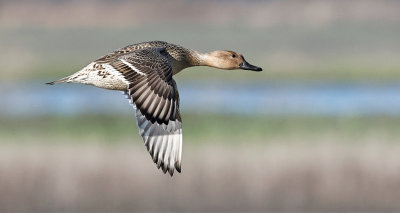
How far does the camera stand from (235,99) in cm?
1767

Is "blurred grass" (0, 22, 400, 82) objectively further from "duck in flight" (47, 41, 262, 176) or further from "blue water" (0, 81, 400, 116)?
"duck in flight" (47, 41, 262, 176)

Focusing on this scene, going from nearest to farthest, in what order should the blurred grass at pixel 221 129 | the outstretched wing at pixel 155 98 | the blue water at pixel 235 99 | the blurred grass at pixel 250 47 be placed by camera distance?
the outstretched wing at pixel 155 98
the blurred grass at pixel 221 129
the blue water at pixel 235 99
the blurred grass at pixel 250 47

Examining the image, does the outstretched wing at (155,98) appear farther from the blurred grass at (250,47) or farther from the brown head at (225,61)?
the blurred grass at (250,47)

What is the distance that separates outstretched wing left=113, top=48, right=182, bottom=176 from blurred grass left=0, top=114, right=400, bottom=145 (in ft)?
17.9

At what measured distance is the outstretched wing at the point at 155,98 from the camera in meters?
6.96

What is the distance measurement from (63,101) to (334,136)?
4.07 m

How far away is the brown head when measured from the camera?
861cm

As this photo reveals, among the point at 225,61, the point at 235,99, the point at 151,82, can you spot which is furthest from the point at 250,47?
the point at 151,82

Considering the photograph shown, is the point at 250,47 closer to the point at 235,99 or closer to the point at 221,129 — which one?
the point at 235,99

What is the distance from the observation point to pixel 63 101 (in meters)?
16.8

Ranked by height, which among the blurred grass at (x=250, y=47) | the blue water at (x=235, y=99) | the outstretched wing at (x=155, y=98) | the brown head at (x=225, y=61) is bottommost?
the outstretched wing at (x=155, y=98)

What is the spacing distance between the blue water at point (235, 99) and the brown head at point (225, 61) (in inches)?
259

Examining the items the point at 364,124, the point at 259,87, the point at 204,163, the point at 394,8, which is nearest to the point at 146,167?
the point at 204,163

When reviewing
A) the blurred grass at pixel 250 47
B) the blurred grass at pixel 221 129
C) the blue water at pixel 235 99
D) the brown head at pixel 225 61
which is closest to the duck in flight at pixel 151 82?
the brown head at pixel 225 61
